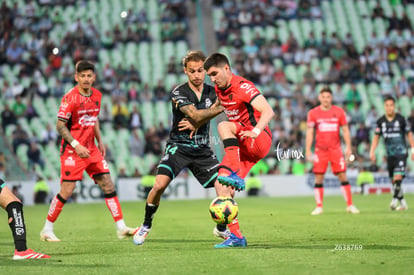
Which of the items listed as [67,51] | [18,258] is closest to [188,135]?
[18,258]

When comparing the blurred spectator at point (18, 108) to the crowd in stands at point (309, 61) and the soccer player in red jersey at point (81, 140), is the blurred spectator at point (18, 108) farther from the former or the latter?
the soccer player in red jersey at point (81, 140)

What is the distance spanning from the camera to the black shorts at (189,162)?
938 cm

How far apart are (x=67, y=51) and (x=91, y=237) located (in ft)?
66.1

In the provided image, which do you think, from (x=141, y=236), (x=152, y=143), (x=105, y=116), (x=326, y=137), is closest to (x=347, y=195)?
(x=326, y=137)

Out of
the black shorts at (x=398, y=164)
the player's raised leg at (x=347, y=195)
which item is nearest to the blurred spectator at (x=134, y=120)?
the player's raised leg at (x=347, y=195)

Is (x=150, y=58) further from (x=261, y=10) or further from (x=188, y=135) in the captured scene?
(x=188, y=135)

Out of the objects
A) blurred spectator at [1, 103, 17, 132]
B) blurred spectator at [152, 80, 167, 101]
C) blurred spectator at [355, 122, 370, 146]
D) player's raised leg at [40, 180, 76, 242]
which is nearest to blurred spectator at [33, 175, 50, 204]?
blurred spectator at [1, 103, 17, 132]

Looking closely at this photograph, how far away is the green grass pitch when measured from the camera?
6977mm

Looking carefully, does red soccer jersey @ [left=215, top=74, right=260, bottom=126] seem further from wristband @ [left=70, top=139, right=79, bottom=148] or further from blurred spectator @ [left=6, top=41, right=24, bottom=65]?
blurred spectator @ [left=6, top=41, right=24, bottom=65]

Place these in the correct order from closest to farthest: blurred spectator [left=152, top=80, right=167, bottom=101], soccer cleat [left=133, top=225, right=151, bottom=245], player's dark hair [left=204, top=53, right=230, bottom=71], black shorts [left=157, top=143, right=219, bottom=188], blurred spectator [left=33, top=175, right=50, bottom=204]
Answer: player's dark hair [left=204, top=53, right=230, bottom=71] < black shorts [left=157, top=143, right=219, bottom=188] < soccer cleat [left=133, top=225, right=151, bottom=245] < blurred spectator [left=33, top=175, right=50, bottom=204] < blurred spectator [left=152, top=80, right=167, bottom=101]

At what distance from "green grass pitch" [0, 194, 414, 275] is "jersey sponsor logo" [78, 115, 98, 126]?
1645 mm

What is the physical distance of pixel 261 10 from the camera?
112ft

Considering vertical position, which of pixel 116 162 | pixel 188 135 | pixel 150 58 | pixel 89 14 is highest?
pixel 89 14

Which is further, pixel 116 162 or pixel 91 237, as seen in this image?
pixel 116 162
